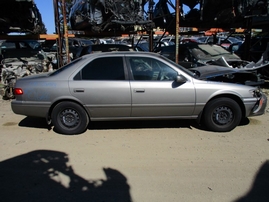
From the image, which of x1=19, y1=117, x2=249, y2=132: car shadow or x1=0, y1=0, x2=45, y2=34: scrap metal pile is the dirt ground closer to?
x1=19, y1=117, x2=249, y2=132: car shadow

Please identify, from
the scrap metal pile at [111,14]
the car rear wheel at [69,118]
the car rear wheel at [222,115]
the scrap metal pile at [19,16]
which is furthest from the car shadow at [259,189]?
the scrap metal pile at [19,16]

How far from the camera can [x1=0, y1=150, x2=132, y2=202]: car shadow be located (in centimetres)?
273

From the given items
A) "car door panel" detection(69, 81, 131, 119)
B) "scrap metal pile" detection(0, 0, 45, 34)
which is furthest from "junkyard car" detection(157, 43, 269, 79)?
"scrap metal pile" detection(0, 0, 45, 34)

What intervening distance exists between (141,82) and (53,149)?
6.03 feet

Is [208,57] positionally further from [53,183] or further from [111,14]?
[53,183]

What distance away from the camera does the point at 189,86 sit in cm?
437

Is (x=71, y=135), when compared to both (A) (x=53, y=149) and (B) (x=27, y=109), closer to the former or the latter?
(A) (x=53, y=149)

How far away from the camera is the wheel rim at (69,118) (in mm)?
4434

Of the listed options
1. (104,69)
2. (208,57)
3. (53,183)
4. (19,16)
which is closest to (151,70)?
(104,69)

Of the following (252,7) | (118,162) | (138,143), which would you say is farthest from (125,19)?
(118,162)

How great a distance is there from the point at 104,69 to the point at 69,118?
1.09 m

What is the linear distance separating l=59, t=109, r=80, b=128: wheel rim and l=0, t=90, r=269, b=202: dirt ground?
246 millimetres

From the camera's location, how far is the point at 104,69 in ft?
14.6

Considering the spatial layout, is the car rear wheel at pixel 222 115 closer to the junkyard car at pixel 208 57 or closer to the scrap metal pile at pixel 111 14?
the junkyard car at pixel 208 57
